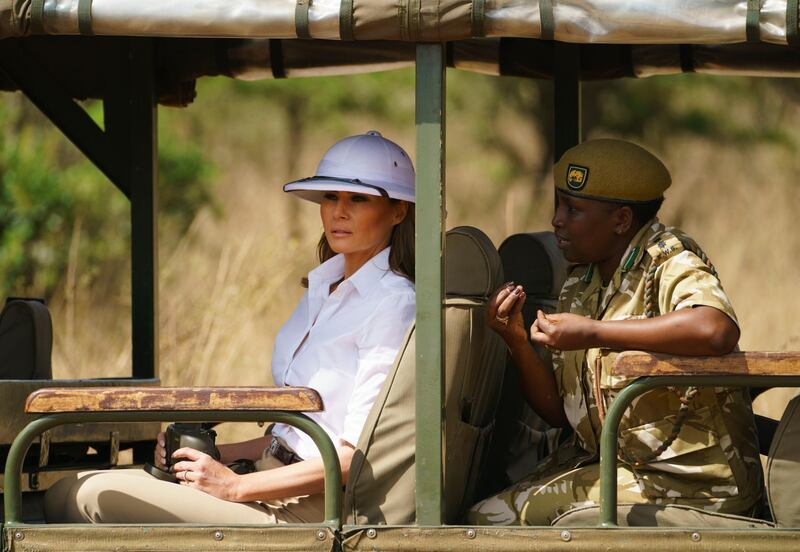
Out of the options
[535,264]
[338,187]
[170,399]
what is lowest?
[170,399]

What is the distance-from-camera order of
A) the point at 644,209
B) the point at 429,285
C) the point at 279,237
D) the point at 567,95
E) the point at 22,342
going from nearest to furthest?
the point at 429,285, the point at 644,209, the point at 22,342, the point at 567,95, the point at 279,237

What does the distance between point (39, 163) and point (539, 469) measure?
8754 millimetres

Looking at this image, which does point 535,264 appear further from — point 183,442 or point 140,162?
point 140,162

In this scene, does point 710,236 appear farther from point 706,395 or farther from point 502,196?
point 706,395

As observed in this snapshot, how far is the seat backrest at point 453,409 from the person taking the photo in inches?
142

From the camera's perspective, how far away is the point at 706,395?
3.77 m

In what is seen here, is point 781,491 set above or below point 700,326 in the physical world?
below

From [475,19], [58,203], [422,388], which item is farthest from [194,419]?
[58,203]

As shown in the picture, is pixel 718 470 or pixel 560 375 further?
pixel 560 375

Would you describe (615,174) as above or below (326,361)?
above

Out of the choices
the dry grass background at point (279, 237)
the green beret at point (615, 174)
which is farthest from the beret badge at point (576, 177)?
the dry grass background at point (279, 237)

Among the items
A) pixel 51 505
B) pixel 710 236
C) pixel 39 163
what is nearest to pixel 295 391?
pixel 51 505

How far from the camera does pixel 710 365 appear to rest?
344cm

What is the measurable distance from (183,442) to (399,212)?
0.95 meters
